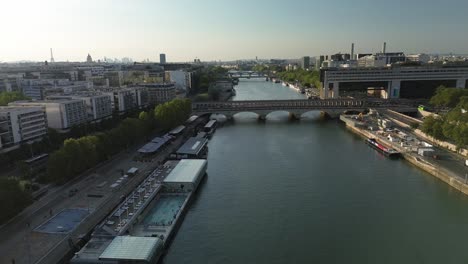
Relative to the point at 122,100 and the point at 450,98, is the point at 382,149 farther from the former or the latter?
the point at 122,100

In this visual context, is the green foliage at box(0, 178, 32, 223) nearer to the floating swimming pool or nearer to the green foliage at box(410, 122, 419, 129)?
the floating swimming pool

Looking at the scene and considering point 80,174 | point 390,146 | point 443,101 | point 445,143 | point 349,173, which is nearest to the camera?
point 80,174

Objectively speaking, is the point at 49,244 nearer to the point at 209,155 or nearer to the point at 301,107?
the point at 209,155

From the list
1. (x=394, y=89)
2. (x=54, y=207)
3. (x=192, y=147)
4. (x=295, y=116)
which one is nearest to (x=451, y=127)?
(x=192, y=147)

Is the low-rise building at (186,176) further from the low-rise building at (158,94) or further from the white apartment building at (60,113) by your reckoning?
the low-rise building at (158,94)

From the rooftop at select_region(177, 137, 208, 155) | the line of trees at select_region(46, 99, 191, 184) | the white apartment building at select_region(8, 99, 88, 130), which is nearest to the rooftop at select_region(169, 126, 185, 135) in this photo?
the line of trees at select_region(46, 99, 191, 184)

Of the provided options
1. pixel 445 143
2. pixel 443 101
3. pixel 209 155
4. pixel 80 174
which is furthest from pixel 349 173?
pixel 443 101
